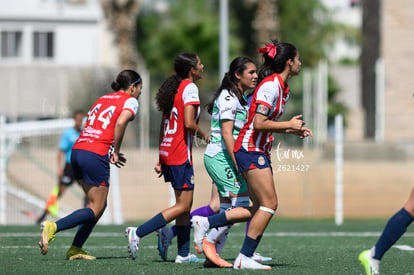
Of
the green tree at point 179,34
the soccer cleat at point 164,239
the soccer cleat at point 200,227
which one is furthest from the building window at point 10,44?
the soccer cleat at point 200,227

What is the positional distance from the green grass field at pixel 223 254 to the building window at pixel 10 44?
30323 mm

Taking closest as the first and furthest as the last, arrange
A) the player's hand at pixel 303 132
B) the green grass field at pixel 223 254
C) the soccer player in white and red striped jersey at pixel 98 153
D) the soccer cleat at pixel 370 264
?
the soccer cleat at pixel 370 264 → the player's hand at pixel 303 132 → the green grass field at pixel 223 254 → the soccer player in white and red striped jersey at pixel 98 153

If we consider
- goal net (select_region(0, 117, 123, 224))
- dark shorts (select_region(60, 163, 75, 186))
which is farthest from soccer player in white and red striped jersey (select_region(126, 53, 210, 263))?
goal net (select_region(0, 117, 123, 224))

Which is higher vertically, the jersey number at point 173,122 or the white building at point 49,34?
the white building at point 49,34

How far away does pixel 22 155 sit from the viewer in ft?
79.0

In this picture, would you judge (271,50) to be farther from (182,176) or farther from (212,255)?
(212,255)

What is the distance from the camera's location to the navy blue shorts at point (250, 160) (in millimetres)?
9805

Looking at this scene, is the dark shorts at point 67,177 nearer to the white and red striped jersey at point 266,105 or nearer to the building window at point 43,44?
the white and red striped jersey at point 266,105

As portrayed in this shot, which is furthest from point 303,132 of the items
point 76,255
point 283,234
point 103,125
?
point 283,234

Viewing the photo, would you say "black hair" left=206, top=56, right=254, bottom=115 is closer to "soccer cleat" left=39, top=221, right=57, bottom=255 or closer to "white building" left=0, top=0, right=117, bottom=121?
"soccer cleat" left=39, top=221, right=57, bottom=255

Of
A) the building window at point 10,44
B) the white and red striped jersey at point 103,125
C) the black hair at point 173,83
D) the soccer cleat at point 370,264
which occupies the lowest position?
the soccer cleat at point 370,264

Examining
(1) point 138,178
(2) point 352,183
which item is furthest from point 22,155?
(2) point 352,183

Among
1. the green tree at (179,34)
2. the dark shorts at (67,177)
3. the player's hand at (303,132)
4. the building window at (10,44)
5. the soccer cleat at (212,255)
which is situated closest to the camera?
the player's hand at (303,132)

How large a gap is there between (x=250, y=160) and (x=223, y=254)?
261 cm
